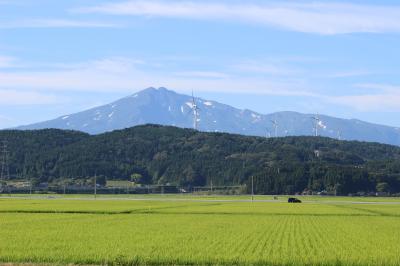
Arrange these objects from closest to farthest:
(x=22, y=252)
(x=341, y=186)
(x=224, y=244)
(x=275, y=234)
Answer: (x=22, y=252), (x=224, y=244), (x=275, y=234), (x=341, y=186)

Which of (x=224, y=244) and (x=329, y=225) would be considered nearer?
(x=224, y=244)

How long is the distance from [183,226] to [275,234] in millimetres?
8389

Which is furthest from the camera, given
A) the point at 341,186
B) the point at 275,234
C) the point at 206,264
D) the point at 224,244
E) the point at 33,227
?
the point at 341,186

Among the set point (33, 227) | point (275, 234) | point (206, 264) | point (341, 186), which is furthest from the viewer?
point (341, 186)

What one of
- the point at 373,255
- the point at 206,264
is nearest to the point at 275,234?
the point at 373,255

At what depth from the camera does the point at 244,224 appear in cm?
5472

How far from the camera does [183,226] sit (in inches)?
2014

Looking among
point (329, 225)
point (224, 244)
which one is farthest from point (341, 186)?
point (224, 244)

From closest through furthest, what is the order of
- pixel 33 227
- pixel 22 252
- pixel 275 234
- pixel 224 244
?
pixel 22 252, pixel 224 244, pixel 275 234, pixel 33 227

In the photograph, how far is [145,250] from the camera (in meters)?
34.2

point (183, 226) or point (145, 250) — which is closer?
point (145, 250)

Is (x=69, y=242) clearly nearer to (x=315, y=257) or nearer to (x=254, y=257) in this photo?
(x=254, y=257)

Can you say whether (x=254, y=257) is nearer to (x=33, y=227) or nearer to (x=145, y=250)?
(x=145, y=250)

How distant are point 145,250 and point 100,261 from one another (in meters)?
3.98
